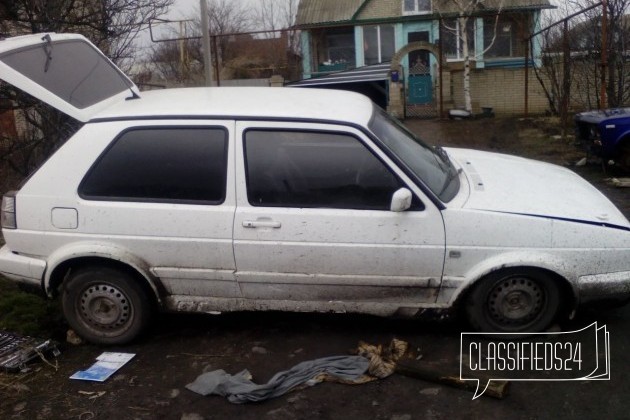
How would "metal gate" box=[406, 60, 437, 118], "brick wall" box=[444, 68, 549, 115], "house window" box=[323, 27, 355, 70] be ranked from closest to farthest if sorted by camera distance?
1. "brick wall" box=[444, 68, 549, 115]
2. "metal gate" box=[406, 60, 437, 118]
3. "house window" box=[323, 27, 355, 70]

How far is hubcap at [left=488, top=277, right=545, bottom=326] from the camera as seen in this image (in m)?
4.32

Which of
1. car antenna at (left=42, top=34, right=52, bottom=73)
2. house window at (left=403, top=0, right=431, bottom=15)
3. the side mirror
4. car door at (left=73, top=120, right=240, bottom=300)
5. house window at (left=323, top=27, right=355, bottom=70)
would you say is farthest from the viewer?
house window at (left=323, top=27, right=355, bottom=70)

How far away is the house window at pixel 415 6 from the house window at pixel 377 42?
0.88 m

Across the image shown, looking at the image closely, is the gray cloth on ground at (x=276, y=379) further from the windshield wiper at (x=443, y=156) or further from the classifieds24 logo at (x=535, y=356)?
the windshield wiper at (x=443, y=156)

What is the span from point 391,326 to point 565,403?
1343mm

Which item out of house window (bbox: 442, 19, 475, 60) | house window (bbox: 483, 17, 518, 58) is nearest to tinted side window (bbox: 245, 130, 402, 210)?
house window (bbox: 442, 19, 475, 60)

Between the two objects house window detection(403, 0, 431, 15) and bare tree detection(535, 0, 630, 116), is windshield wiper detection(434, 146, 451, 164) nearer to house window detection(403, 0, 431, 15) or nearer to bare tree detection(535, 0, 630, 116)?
bare tree detection(535, 0, 630, 116)

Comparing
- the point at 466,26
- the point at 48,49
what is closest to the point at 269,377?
the point at 48,49

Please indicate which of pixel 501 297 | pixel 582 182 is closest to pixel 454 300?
pixel 501 297

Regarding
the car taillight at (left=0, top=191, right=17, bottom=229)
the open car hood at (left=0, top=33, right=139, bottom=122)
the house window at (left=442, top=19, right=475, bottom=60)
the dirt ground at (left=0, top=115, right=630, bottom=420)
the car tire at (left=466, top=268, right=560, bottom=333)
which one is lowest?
the dirt ground at (left=0, top=115, right=630, bottom=420)

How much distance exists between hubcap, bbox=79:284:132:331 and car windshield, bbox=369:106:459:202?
209 cm

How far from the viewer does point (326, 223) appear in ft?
14.0

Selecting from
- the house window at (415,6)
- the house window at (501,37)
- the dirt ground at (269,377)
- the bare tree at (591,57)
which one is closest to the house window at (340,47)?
the house window at (415,6)

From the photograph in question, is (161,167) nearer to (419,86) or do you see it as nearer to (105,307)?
(105,307)
